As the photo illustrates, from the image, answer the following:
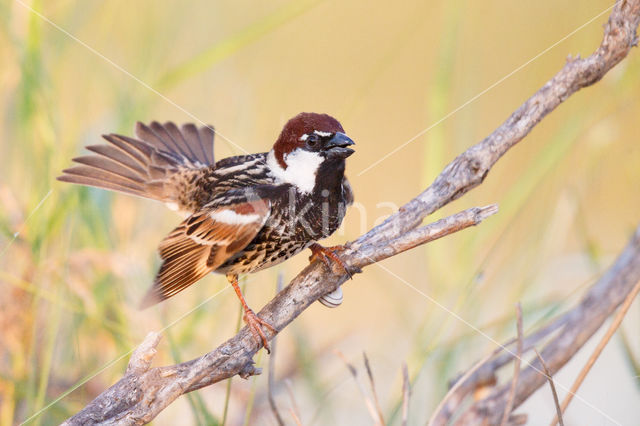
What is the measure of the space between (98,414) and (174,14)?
233 centimetres

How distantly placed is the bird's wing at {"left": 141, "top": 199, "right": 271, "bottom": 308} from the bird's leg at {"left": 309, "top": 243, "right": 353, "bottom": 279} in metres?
0.22

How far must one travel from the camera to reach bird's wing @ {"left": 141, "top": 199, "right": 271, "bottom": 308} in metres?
2.44

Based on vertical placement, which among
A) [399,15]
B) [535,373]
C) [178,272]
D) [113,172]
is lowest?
[535,373]

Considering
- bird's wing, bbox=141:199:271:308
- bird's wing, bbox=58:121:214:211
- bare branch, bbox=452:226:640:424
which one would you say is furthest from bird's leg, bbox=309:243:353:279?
bird's wing, bbox=58:121:214:211

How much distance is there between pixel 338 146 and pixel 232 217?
18.7 inches

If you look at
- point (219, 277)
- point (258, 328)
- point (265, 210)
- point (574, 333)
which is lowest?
point (574, 333)

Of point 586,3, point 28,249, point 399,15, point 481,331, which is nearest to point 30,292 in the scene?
point 28,249

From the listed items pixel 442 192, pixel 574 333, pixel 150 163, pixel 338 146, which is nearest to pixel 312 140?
pixel 338 146

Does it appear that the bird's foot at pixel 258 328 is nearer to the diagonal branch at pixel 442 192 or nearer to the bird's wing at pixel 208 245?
the diagonal branch at pixel 442 192

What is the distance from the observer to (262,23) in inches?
113

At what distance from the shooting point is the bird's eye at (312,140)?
2.56m

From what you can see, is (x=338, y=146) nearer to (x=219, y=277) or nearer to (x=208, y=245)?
(x=208, y=245)

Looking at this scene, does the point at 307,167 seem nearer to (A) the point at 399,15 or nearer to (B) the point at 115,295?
(B) the point at 115,295

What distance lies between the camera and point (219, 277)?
305 centimetres
